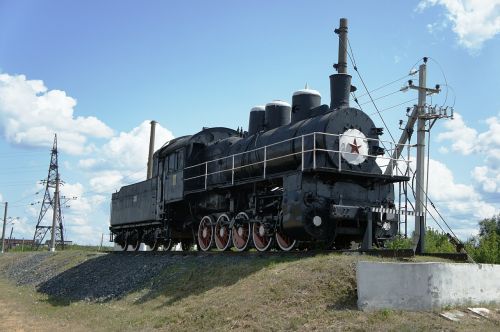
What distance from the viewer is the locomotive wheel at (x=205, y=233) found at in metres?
18.6

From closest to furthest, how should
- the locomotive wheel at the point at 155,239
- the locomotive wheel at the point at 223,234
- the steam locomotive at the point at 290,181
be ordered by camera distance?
the steam locomotive at the point at 290,181 < the locomotive wheel at the point at 223,234 < the locomotive wheel at the point at 155,239

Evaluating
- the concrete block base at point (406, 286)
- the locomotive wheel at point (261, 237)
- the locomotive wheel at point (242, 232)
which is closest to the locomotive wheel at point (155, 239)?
the locomotive wheel at point (242, 232)

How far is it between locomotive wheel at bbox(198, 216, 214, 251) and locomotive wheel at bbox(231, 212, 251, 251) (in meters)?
2.08

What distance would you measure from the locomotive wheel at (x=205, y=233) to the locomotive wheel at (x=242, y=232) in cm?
208

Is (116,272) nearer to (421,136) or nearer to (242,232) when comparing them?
(242,232)

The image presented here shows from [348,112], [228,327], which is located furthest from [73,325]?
[348,112]

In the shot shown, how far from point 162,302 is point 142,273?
3721mm

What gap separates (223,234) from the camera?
1756 cm

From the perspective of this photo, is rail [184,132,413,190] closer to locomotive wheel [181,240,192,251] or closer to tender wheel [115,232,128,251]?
locomotive wheel [181,240,192,251]

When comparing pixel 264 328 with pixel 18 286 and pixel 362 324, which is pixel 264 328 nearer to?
pixel 362 324

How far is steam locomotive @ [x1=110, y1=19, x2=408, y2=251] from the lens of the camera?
13.9 m

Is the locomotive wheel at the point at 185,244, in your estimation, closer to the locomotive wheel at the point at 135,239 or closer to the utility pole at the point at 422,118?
the locomotive wheel at the point at 135,239

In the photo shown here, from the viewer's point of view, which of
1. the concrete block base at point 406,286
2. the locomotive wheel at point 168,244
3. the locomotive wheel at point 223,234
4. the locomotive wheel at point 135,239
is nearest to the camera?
the concrete block base at point 406,286

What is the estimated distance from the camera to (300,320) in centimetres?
978
